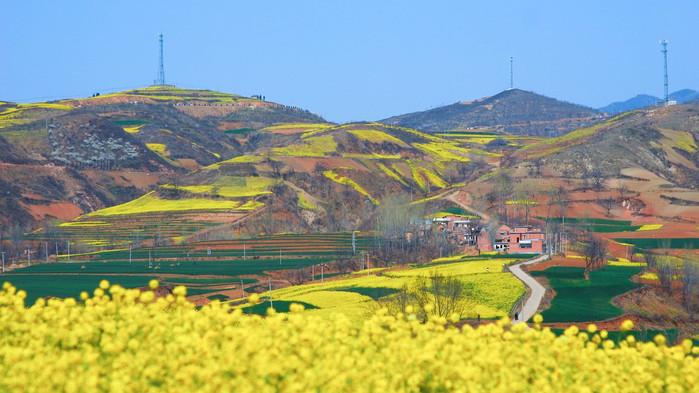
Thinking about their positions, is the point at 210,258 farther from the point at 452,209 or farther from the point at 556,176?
the point at 556,176

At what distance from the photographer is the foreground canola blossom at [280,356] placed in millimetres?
13172

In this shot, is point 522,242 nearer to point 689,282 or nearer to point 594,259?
point 594,259

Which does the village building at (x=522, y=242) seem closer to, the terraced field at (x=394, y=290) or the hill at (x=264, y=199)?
the terraced field at (x=394, y=290)

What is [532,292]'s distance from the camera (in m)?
69.9

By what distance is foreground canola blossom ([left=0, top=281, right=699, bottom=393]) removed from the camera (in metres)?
13.2

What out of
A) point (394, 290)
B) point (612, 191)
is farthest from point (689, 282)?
point (612, 191)

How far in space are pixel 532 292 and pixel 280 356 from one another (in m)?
58.2

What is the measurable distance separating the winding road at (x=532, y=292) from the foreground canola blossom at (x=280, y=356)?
137ft

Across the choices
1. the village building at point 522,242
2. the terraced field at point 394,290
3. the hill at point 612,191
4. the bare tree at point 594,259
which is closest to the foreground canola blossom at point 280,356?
the terraced field at point 394,290

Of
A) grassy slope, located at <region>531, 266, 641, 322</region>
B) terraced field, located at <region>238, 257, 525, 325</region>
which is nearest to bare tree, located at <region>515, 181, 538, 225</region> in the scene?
grassy slope, located at <region>531, 266, 641, 322</region>

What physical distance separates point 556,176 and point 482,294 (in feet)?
326

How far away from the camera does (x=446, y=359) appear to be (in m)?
15.3

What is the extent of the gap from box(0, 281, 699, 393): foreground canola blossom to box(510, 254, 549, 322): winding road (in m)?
41.7

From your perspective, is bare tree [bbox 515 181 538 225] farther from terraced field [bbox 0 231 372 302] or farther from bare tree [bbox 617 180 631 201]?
terraced field [bbox 0 231 372 302]
